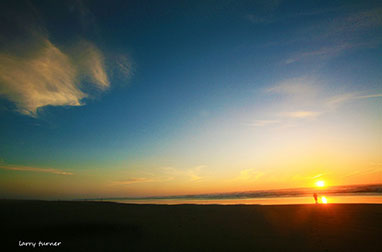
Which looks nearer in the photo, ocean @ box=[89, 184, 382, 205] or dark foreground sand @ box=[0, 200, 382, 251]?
dark foreground sand @ box=[0, 200, 382, 251]

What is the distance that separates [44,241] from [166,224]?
6916mm

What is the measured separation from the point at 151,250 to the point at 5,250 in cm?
652

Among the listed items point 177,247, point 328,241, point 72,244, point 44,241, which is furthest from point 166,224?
point 328,241

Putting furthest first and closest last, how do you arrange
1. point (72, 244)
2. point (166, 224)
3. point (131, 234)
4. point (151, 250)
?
point (166, 224)
point (131, 234)
point (72, 244)
point (151, 250)

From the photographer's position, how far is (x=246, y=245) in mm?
8922

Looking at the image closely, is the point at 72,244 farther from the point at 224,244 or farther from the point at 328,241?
the point at 328,241

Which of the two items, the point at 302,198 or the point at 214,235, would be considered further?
the point at 302,198

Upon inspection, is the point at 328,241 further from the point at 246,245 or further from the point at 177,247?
the point at 177,247

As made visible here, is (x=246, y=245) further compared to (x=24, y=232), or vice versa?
(x=24, y=232)

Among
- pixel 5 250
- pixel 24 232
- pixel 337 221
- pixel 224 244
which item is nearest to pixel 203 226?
pixel 224 244

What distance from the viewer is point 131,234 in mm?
11219

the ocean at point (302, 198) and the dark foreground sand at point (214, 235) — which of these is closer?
the dark foreground sand at point (214, 235)

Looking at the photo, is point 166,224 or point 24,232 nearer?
point 24,232

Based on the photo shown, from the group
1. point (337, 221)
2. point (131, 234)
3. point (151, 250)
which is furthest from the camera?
point (337, 221)
